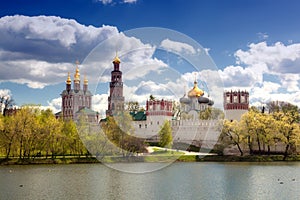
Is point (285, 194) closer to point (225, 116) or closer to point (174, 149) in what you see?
point (174, 149)

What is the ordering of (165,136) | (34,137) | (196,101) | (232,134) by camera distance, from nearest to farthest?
(165,136) → (34,137) → (232,134) → (196,101)

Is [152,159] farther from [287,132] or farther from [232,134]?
[287,132]

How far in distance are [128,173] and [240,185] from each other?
956cm

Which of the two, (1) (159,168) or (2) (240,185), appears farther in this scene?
(1) (159,168)

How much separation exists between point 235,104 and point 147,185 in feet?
130

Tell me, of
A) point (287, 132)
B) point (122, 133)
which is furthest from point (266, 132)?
point (122, 133)

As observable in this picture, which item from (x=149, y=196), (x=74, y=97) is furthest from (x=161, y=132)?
(x=74, y=97)

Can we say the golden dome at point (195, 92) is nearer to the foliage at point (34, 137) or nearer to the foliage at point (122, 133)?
the foliage at point (34, 137)

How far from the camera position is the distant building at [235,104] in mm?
62847

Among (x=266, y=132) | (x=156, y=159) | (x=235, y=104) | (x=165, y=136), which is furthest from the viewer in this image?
(x=235, y=104)

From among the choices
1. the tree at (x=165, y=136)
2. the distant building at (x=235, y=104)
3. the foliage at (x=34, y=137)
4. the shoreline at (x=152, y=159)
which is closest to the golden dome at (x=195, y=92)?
the distant building at (x=235, y=104)

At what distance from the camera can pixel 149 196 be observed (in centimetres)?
2195

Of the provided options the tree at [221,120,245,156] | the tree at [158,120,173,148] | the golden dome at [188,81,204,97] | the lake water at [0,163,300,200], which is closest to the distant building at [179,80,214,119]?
the golden dome at [188,81,204,97]

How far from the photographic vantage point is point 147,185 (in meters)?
25.8
